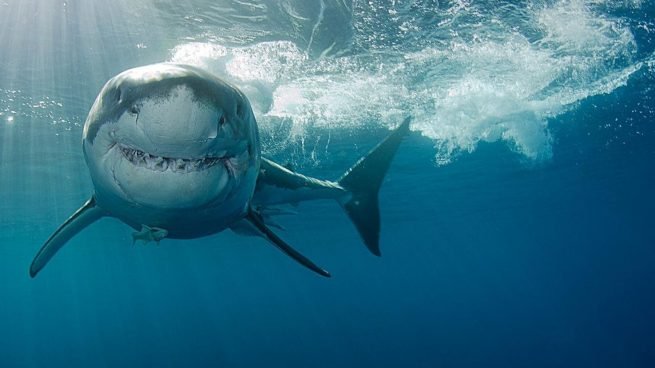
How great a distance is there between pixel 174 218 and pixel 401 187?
79.8 feet

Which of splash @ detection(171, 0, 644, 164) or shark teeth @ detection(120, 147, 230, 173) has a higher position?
splash @ detection(171, 0, 644, 164)

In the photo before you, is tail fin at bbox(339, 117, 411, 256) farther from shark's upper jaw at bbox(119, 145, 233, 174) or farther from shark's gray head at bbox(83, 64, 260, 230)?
shark's upper jaw at bbox(119, 145, 233, 174)

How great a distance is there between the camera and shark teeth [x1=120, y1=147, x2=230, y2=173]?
249 cm

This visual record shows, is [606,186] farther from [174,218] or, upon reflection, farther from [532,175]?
[174,218]

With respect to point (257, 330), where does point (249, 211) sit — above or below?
above

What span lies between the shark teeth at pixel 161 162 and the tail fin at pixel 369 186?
4.87 meters

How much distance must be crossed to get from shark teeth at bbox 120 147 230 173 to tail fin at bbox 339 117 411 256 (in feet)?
16.0

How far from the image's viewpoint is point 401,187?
2691cm

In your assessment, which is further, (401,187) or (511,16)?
(401,187)

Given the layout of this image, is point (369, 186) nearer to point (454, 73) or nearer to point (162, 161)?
point (162, 161)

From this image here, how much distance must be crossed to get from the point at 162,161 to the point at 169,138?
37 cm

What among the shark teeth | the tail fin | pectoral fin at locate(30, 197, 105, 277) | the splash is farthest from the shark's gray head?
the splash

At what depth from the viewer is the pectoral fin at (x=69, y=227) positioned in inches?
180

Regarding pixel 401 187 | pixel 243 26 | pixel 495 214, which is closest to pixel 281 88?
pixel 243 26
